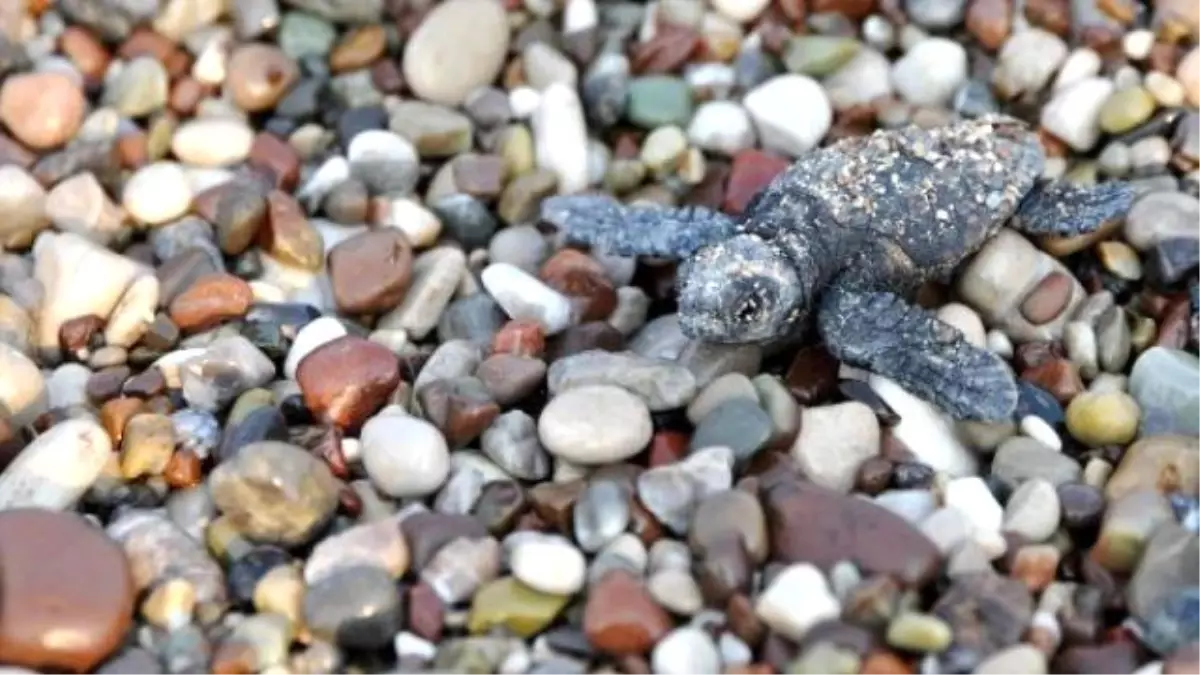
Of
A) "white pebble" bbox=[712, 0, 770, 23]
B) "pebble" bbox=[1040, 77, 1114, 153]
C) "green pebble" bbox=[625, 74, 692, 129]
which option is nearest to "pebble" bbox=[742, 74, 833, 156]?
"green pebble" bbox=[625, 74, 692, 129]

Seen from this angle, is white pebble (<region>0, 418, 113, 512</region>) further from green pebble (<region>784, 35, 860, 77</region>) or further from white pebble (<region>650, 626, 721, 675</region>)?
green pebble (<region>784, 35, 860, 77</region>)

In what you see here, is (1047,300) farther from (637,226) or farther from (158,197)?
(158,197)

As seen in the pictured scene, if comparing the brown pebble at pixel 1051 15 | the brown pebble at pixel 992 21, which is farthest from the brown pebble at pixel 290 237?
the brown pebble at pixel 1051 15

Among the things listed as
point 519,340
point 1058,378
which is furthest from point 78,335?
point 1058,378

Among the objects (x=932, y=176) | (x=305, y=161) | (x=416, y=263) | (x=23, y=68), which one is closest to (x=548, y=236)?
(x=416, y=263)

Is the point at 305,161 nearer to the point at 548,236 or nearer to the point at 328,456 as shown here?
the point at 548,236

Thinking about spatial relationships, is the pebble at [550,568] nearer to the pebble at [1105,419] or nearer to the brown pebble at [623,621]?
the brown pebble at [623,621]
